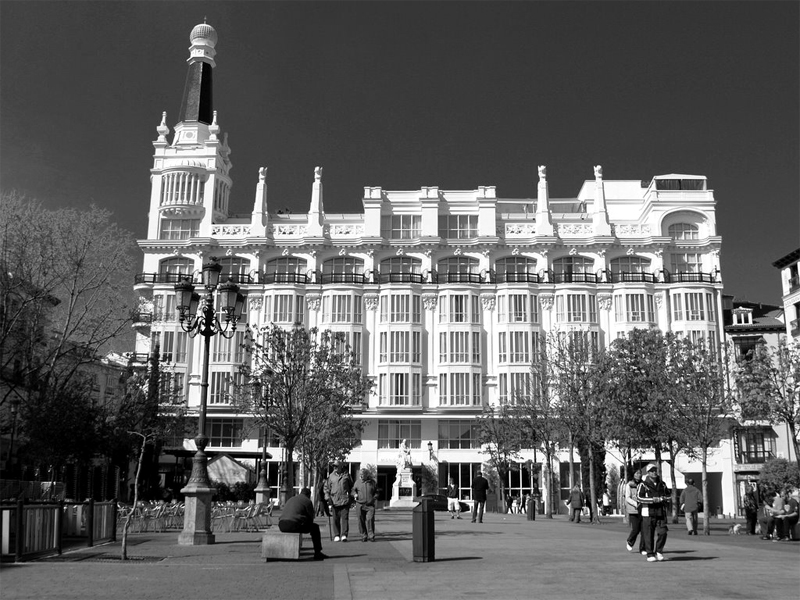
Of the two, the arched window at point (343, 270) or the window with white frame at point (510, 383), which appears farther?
the arched window at point (343, 270)

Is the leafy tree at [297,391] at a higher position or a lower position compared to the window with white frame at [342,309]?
lower

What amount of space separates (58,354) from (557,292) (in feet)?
149

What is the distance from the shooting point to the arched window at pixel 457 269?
70.7 m

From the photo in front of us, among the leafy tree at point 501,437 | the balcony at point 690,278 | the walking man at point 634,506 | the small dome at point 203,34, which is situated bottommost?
the walking man at point 634,506

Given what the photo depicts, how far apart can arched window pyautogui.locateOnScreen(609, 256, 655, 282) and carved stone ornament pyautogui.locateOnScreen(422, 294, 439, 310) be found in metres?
14.8

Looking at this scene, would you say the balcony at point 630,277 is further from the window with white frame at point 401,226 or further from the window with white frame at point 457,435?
the window with white frame at point 457,435

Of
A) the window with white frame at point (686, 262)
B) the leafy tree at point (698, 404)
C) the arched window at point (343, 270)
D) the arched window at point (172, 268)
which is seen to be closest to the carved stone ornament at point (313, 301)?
the arched window at point (343, 270)

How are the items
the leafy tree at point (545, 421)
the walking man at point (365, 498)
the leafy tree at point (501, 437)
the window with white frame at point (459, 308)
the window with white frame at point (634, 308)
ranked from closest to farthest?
the walking man at point (365, 498)
the leafy tree at point (545, 421)
the leafy tree at point (501, 437)
the window with white frame at point (634, 308)
the window with white frame at point (459, 308)

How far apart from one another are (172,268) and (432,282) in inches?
868

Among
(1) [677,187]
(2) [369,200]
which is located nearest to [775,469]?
(1) [677,187]

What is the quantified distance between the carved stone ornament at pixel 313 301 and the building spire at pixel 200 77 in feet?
74.9

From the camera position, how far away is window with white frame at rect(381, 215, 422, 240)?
73000 millimetres

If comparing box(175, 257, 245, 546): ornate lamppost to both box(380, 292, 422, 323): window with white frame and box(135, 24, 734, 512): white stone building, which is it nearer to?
box(135, 24, 734, 512): white stone building

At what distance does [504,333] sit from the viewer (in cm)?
6844
